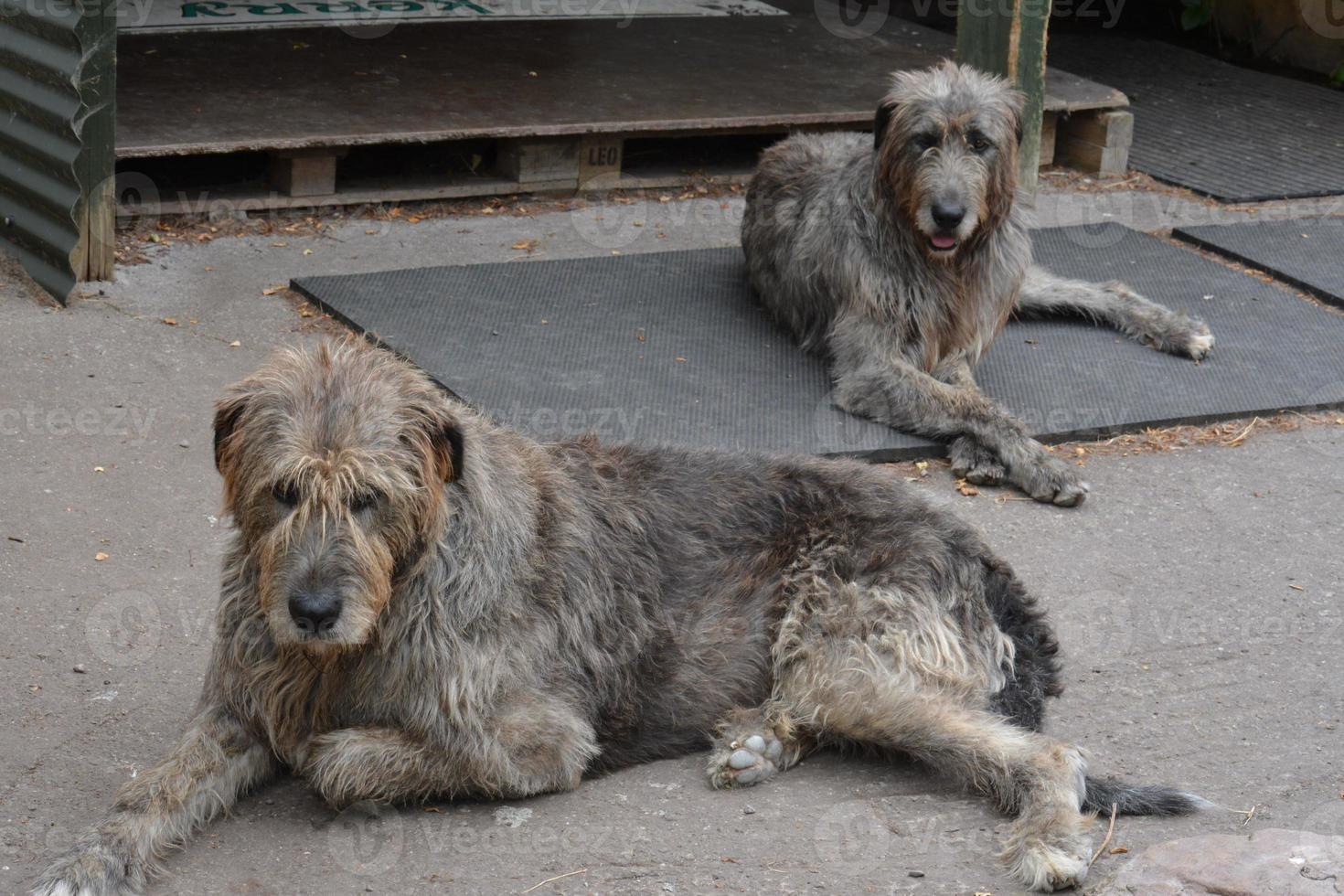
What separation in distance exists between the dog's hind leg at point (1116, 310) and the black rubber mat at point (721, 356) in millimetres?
79

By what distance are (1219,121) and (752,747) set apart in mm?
8837

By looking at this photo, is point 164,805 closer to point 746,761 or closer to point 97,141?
point 746,761

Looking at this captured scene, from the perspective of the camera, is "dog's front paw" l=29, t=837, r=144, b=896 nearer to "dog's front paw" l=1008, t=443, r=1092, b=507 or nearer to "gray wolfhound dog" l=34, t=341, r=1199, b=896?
"gray wolfhound dog" l=34, t=341, r=1199, b=896

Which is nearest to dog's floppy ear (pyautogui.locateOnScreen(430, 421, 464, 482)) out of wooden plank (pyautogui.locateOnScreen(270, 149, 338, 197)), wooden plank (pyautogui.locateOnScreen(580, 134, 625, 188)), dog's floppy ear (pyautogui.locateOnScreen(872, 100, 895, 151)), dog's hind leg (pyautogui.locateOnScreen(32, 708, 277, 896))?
dog's hind leg (pyautogui.locateOnScreen(32, 708, 277, 896))

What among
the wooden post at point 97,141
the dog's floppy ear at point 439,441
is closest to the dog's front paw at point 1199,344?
the dog's floppy ear at point 439,441

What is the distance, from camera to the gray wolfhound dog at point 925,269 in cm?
685

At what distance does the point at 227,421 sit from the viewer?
12.7 feet

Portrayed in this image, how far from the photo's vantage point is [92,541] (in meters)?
5.54

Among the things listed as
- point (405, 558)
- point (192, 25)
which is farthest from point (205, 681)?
point (192, 25)

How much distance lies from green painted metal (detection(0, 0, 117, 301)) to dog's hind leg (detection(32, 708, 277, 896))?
164 inches

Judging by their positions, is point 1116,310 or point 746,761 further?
point 1116,310

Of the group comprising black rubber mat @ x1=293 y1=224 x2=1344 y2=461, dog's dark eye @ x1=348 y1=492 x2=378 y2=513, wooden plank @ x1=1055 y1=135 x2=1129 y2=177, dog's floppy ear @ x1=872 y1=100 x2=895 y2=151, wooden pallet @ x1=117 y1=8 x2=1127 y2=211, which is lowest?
black rubber mat @ x1=293 y1=224 x2=1344 y2=461

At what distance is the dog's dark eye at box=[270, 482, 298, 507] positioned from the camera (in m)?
3.71

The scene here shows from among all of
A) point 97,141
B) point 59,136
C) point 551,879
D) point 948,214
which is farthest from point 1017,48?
point 551,879
